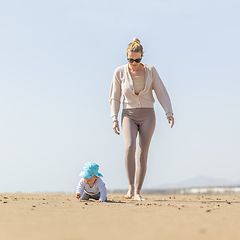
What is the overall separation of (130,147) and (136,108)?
74 cm

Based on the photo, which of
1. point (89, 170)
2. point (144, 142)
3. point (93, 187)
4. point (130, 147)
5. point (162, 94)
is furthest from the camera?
point (162, 94)

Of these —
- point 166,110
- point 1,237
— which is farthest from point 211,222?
point 166,110

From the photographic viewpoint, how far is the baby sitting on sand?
611 cm

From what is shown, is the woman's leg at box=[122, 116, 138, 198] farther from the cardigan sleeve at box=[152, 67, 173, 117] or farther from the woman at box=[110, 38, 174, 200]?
the cardigan sleeve at box=[152, 67, 173, 117]

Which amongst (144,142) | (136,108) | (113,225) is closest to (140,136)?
(144,142)

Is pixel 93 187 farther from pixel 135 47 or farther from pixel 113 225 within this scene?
pixel 113 225

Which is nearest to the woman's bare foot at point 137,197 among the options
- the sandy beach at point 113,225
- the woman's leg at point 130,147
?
the woman's leg at point 130,147

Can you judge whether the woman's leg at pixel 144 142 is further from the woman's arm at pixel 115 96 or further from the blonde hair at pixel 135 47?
the blonde hair at pixel 135 47

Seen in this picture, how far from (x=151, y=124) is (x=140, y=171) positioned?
89 cm

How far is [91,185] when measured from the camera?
628 cm

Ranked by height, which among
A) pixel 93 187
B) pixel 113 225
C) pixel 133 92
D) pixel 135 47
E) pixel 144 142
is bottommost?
pixel 113 225

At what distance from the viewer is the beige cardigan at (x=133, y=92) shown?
6.91m

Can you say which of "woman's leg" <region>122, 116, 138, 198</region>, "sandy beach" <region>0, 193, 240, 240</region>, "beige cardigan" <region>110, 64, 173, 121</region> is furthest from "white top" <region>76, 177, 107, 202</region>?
"sandy beach" <region>0, 193, 240, 240</region>

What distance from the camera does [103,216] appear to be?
150 inches
